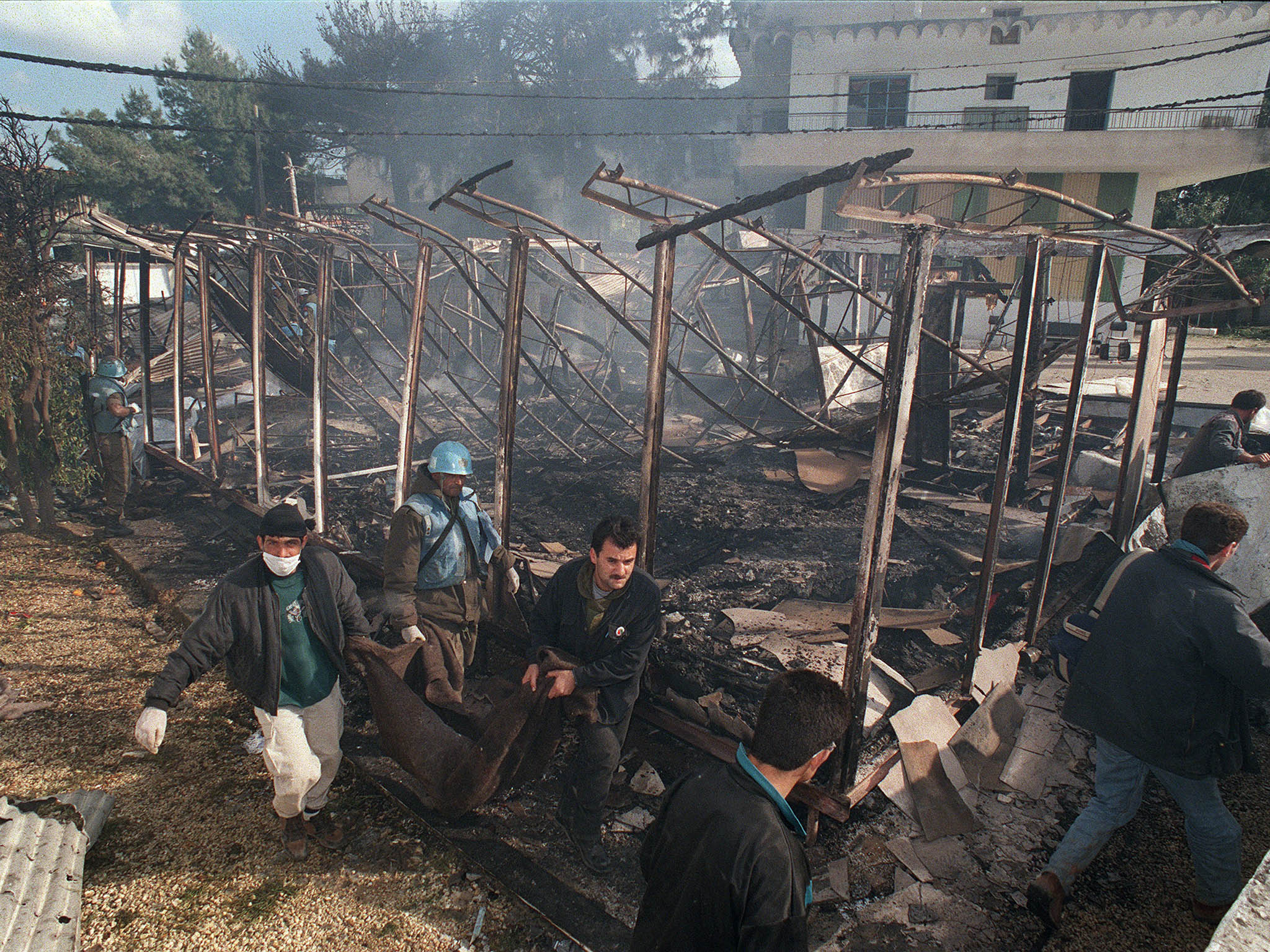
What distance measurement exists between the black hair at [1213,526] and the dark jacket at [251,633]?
398 centimetres

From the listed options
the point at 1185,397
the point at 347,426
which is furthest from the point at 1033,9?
the point at 347,426

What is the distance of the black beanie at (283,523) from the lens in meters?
3.30

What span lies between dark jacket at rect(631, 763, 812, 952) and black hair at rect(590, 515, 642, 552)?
1.57 meters

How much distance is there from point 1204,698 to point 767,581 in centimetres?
393

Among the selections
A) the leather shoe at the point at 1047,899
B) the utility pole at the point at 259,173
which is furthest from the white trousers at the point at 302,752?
the utility pole at the point at 259,173

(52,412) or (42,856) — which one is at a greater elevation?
(52,412)

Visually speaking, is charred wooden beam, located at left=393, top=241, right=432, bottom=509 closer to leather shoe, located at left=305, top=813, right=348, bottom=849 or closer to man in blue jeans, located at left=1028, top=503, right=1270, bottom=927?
leather shoe, located at left=305, top=813, right=348, bottom=849

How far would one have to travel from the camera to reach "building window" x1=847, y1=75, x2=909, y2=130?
2367 cm

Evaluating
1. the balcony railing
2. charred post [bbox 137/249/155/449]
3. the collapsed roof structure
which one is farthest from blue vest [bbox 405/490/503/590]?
the balcony railing

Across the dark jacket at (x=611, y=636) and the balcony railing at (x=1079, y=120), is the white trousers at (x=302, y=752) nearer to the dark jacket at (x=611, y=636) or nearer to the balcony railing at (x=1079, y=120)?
the dark jacket at (x=611, y=636)

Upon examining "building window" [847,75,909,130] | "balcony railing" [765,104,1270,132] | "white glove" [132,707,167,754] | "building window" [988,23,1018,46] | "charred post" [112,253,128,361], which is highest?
"building window" [988,23,1018,46]

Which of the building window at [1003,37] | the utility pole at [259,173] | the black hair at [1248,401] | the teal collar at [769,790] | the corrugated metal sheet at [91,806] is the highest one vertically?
the building window at [1003,37]

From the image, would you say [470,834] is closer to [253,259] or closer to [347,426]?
[253,259]

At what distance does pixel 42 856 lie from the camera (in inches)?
116
